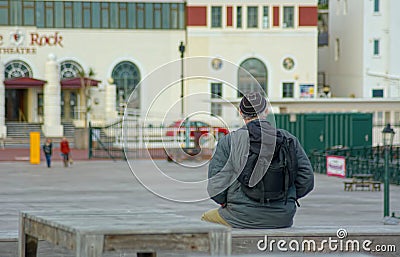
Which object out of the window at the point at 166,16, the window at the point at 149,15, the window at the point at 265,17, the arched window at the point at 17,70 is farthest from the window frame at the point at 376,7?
the arched window at the point at 17,70

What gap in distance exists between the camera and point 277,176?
9461 millimetres

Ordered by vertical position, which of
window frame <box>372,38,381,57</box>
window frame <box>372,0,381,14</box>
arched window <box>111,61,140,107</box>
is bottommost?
arched window <box>111,61,140,107</box>

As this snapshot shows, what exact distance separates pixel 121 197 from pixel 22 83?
43.3 metres

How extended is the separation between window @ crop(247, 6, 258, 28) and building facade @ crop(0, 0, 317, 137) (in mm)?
72

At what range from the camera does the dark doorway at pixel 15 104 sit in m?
71.7

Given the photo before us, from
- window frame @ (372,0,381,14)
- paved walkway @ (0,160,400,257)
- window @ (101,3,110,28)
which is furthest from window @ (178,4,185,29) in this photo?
paved walkway @ (0,160,400,257)

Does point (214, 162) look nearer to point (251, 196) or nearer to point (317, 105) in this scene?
point (251, 196)

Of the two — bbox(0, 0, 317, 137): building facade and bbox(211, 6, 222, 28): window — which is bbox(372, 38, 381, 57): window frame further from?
bbox(211, 6, 222, 28): window

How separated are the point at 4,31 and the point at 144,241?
64526 millimetres

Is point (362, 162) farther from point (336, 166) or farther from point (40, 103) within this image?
point (40, 103)

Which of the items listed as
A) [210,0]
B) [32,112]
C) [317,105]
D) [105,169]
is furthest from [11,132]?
[105,169]

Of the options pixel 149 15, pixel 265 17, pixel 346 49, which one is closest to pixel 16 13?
pixel 149 15

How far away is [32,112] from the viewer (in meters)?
70.9

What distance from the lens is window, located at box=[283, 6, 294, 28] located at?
73188mm
